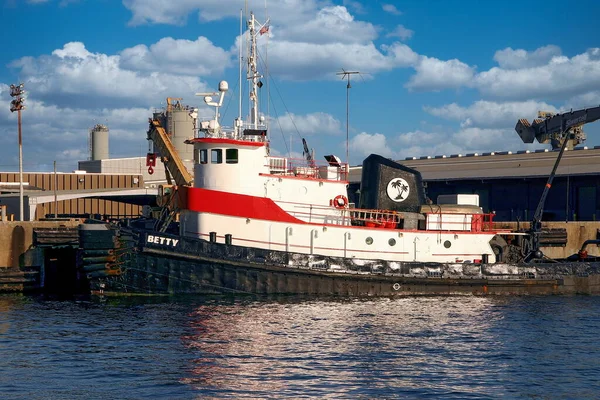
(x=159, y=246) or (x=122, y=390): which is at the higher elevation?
(x=159, y=246)

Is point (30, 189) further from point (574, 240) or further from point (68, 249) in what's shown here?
point (574, 240)

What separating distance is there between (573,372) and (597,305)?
10408mm

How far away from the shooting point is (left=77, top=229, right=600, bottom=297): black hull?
27094 mm

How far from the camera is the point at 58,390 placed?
16.5m

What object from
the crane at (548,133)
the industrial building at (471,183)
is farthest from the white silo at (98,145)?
the crane at (548,133)

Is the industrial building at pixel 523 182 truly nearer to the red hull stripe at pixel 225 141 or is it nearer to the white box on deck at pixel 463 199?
the white box on deck at pixel 463 199

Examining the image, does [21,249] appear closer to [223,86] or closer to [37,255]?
[37,255]

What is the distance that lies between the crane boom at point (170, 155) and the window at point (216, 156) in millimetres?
3921

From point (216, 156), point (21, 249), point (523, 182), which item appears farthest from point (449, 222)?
point (523, 182)

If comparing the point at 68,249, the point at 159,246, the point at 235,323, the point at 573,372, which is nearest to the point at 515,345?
the point at 573,372

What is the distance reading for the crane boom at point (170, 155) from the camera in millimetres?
32250

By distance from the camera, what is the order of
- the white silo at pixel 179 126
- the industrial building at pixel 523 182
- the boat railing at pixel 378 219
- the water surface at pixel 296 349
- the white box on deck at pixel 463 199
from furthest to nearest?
the white silo at pixel 179 126 → the industrial building at pixel 523 182 → the white box on deck at pixel 463 199 → the boat railing at pixel 378 219 → the water surface at pixel 296 349

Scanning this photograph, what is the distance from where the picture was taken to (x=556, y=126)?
45.6 meters

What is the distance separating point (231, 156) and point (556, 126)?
24.4 meters
